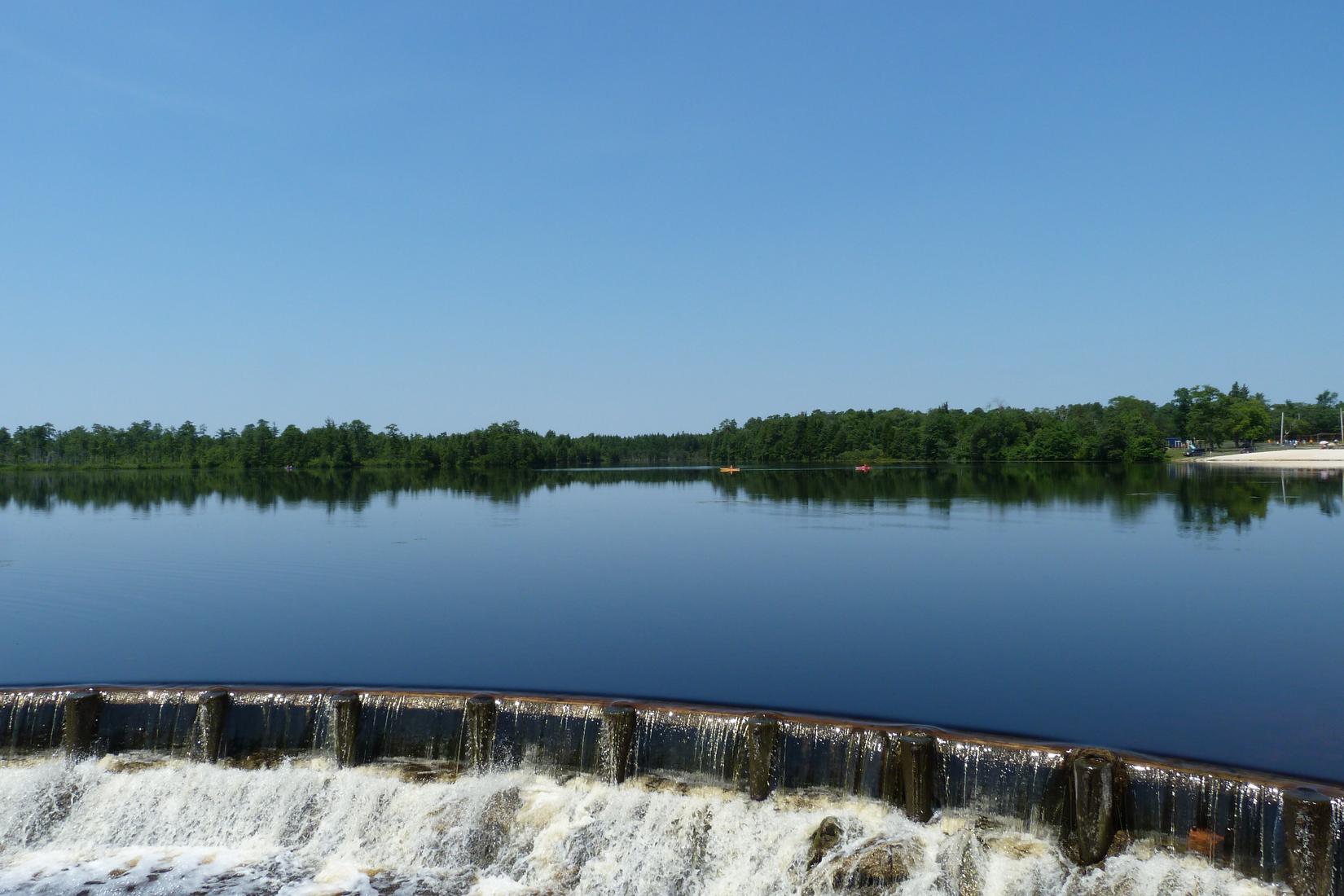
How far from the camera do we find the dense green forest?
5389 inches

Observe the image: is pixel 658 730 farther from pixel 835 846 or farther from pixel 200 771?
pixel 200 771

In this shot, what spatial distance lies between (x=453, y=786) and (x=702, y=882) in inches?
146

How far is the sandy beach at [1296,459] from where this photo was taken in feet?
305

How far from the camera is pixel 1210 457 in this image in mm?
122938

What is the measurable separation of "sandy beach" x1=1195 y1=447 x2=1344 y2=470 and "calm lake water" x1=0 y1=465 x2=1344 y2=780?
2251 inches

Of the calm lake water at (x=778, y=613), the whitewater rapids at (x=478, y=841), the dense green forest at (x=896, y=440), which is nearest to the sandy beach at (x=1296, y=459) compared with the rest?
the dense green forest at (x=896, y=440)

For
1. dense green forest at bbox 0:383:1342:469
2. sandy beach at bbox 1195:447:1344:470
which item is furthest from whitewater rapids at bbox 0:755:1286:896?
dense green forest at bbox 0:383:1342:469

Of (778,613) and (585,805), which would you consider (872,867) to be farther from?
(778,613)

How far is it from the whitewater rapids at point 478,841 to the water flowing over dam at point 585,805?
0.03 meters

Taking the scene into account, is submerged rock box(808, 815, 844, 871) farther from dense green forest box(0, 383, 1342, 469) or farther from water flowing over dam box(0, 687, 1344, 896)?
dense green forest box(0, 383, 1342, 469)

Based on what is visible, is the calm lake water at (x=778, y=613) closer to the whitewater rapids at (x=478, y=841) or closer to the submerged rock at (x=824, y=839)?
the whitewater rapids at (x=478, y=841)

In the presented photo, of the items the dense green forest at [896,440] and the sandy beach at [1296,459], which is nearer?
the sandy beach at [1296,459]

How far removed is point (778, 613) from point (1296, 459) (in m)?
106

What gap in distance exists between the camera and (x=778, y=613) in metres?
21.7
